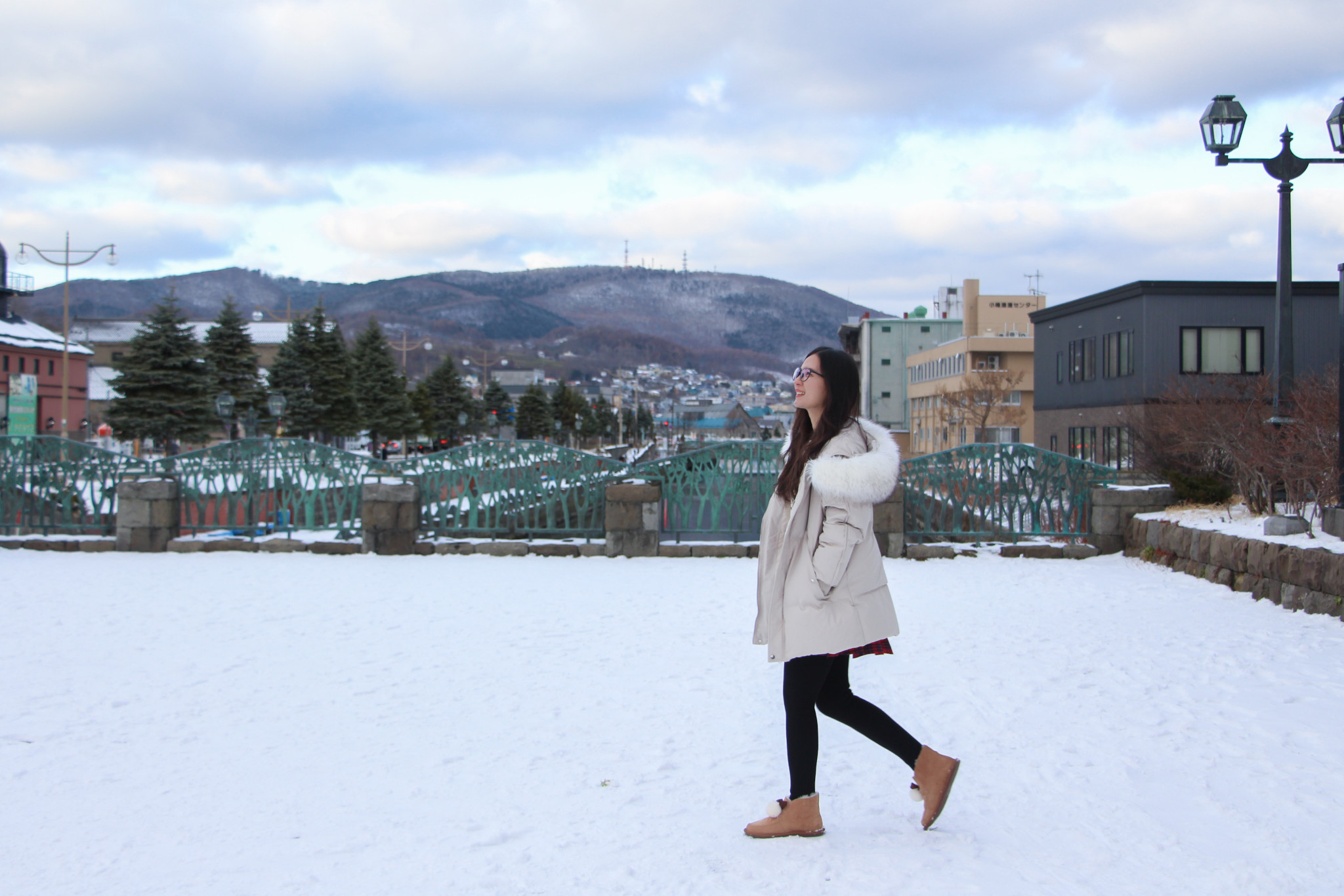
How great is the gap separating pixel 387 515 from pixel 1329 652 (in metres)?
11.3

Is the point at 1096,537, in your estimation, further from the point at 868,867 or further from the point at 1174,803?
the point at 868,867

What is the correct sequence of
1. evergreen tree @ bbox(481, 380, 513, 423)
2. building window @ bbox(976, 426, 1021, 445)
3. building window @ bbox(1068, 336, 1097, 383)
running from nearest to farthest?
building window @ bbox(1068, 336, 1097, 383) → building window @ bbox(976, 426, 1021, 445) → evergreen tree @ bbox(481, 380, 513, 423)

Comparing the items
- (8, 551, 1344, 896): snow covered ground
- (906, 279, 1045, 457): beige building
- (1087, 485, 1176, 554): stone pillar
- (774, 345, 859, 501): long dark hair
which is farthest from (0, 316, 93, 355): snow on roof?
(774, 345, 859, 501): long dark hair

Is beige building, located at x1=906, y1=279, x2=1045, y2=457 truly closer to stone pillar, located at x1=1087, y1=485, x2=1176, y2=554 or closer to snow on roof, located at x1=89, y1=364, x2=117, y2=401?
stone pillar, located at x1=1087, y1=485, x2=1176, y2=554

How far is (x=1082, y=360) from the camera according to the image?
3403cm

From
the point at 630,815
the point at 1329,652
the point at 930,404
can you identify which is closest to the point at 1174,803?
the point at 630,815

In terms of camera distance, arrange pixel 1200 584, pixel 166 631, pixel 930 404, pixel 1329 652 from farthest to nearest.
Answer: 1. pixel 930 404
2. pixel 1200 584
3. pixel 166 631
4. pixel 1329 652

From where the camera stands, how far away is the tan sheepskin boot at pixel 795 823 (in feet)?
12.5

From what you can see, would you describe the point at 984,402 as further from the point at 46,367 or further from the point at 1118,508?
the point at 46,367

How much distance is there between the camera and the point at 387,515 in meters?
13.9

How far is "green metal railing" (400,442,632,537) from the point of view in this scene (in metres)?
14.5

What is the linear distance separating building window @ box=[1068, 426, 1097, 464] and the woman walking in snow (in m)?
30.6

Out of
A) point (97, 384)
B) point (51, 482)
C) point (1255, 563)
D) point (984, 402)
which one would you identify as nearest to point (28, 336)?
point (97, 384)

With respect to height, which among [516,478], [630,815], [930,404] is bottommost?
[630,815]
